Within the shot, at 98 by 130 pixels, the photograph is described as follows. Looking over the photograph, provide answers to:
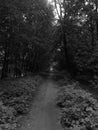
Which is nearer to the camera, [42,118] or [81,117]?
[81,117]

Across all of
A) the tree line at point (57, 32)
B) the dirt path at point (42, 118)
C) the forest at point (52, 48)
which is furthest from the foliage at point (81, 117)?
the tree line at point (57, 32)

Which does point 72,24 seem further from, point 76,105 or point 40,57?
point 76,105

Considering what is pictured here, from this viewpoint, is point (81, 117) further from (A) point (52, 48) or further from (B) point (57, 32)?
(A) point (52, 48)

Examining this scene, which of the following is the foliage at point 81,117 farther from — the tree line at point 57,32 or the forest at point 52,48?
the tree line at point 57,32

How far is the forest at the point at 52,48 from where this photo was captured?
6734 mm

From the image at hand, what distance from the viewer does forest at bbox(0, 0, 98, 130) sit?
673 cm

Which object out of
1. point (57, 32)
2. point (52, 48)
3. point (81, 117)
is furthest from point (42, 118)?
point (52, 48)

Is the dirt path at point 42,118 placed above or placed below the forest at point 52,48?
below

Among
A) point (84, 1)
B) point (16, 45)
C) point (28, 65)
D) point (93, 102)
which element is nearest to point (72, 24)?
point (84, 1)

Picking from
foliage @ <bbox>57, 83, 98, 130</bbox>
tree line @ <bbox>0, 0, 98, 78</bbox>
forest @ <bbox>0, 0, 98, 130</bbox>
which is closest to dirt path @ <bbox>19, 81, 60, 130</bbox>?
forest @ <bbox>0, 0, 98, 130</bbox>

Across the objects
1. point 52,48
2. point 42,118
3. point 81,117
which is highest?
point 52,48

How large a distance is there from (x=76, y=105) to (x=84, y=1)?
→ 1729 cm

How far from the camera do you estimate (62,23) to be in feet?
71.9

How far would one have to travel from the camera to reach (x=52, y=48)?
1021 inches
